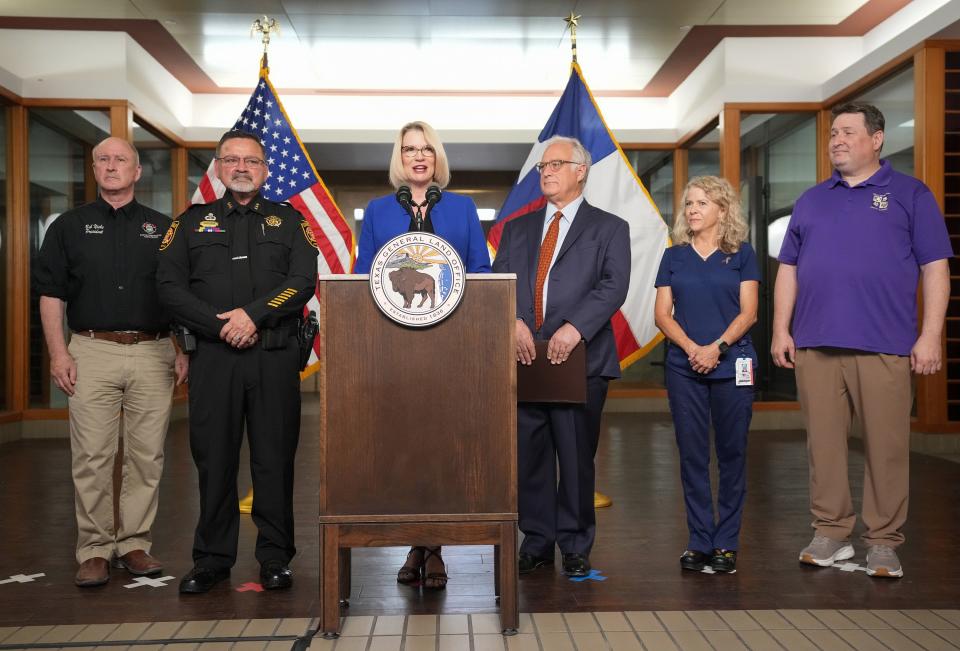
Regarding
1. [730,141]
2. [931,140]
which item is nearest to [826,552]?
[931,140]

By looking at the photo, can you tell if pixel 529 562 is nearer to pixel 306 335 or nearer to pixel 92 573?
pixel 306 335

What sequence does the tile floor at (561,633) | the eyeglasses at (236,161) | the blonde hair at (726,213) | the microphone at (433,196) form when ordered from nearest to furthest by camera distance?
the tile floor at (561,633)
the microphone at (433,196)
the eyeglasses at (236,161)
the blonde hair at (726,213)

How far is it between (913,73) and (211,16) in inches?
221

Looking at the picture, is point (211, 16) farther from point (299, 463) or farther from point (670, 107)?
point (670, 107)

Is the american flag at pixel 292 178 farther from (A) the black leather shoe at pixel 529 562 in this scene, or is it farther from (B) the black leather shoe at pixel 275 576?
(A) the black leather shoe at pixel 529 562

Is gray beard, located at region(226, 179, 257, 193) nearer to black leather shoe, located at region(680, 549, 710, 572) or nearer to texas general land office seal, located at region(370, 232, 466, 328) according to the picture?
texas general land office seal, located at region(370, 232, 466, 328)

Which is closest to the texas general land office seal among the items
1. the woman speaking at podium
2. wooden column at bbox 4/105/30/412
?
the woman speaking at podium

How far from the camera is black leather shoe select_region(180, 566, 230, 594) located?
3174 millimetres

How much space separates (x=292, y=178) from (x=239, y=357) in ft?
8.20

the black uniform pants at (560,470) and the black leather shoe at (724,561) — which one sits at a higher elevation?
the black uniform pants at (560,470)

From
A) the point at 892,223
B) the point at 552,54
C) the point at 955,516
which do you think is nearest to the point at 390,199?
the point at 892,223

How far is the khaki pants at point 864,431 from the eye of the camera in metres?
3.41

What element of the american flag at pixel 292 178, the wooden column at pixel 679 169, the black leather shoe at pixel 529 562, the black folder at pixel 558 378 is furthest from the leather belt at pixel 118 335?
the wooden column at pixel 679 169

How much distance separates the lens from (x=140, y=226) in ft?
11.4
